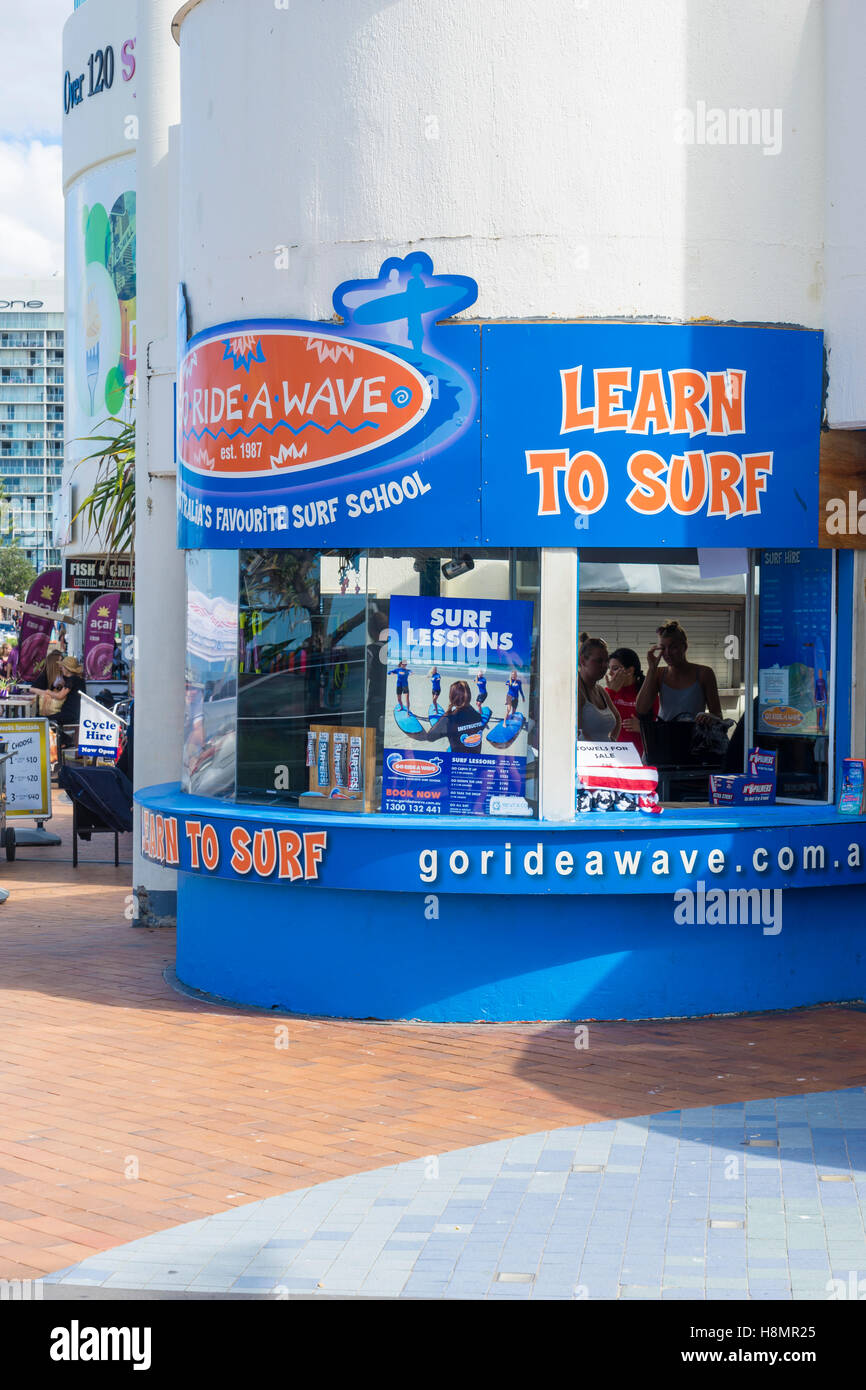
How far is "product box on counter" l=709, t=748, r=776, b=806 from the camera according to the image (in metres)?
9.38

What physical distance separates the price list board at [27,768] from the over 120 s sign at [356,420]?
7.89 metres

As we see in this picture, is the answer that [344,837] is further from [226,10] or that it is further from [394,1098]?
[226,10]

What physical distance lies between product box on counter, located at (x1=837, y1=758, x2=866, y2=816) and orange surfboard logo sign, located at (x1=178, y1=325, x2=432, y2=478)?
3.18 metres

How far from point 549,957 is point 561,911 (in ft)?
0.86

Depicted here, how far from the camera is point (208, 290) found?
9.77 metres

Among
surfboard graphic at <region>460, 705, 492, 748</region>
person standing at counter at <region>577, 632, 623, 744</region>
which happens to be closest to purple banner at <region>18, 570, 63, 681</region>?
person standing at counter at <region>577, 632, 623, 744</region>

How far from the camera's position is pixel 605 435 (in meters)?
8.60

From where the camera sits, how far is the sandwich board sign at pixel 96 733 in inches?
643

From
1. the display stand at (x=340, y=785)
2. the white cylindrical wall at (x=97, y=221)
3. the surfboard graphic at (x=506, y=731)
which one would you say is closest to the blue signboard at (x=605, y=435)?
the surfboard graphic at (x=506, y=731)

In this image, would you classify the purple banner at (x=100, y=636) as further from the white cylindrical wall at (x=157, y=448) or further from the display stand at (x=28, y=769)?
the white cylindrical wall at (x=157, y=448)

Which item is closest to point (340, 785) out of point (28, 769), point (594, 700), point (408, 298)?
point (594, 700)
